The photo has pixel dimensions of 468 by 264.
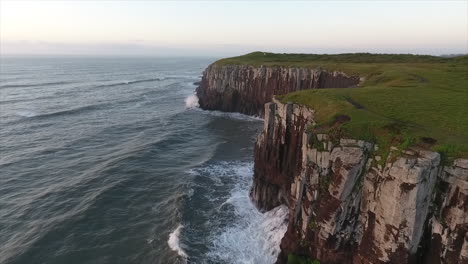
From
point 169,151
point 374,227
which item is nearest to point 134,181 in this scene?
point 169,151

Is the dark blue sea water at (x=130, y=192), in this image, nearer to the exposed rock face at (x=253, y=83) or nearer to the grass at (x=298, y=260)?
the grass at (x=298, y=260)

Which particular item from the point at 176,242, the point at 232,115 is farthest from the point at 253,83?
the point at 176,242

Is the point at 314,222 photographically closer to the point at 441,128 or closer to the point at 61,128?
the point at 441,128

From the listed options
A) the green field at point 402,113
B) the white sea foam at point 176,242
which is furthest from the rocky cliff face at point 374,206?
the white sea foam at point 176,242

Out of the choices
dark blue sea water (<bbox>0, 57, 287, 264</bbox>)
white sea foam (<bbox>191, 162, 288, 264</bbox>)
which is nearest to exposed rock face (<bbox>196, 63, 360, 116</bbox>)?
dark blue sea water (<bbox>0, 57, 287, 264</bbox>)

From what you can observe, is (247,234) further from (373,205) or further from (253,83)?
(253,83)

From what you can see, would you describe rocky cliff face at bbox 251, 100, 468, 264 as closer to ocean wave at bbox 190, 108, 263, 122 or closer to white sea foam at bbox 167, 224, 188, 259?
white sea foam at bbox 167, 224, 188, 259
